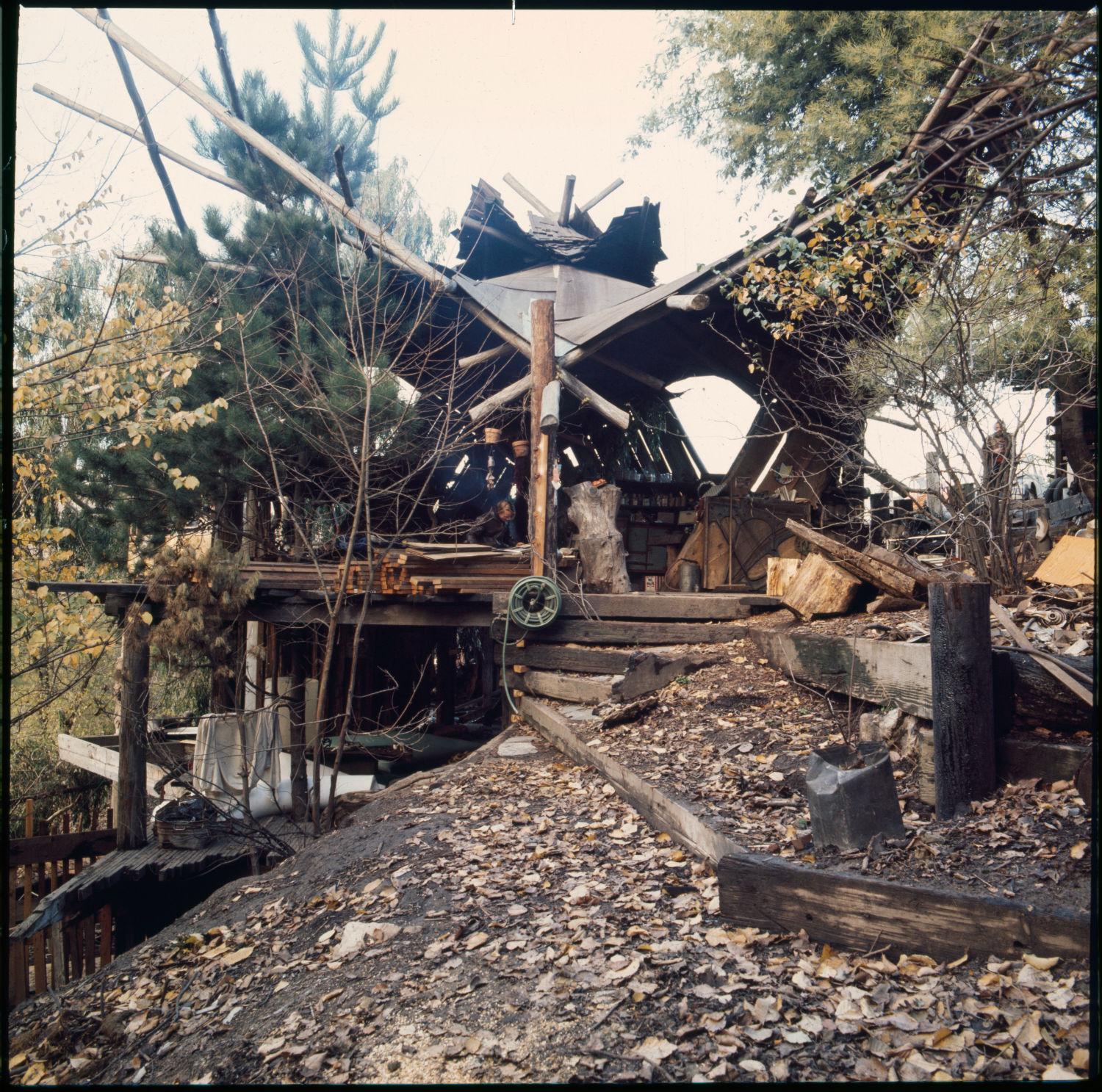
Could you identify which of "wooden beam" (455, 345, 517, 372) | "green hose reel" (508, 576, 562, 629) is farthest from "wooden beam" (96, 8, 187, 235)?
"green hose reel" (508, 576, 562, 629)

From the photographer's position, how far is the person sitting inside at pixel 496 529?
11.0 m

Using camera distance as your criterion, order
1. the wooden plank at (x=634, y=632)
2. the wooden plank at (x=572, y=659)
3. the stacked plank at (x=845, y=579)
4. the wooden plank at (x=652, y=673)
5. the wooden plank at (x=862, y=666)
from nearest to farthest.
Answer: the wooden plank at (x=862, y=666) < the stacked plank at (x=845, y=579) < the wooden plank at (x=652, y=673) < the wooden plank at (x=634, y=632) < the wooden plank at (x=572, y=659)

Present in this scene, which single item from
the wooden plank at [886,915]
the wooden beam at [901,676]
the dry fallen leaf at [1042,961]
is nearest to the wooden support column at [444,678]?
the wooden beam at [901,676]

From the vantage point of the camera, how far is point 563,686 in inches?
297

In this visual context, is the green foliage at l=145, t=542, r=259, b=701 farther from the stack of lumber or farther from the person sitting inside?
the person sitting inside

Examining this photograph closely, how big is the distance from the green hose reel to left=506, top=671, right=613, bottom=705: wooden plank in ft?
1.88

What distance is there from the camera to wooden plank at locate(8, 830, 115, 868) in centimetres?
889

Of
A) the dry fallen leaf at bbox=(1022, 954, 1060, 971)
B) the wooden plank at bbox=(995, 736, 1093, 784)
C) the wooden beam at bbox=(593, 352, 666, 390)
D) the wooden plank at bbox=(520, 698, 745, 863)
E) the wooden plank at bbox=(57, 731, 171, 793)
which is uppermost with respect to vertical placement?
the wooden beam at bbox=(593, 352, 666, 390)

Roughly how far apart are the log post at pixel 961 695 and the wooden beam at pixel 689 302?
20.5 ft

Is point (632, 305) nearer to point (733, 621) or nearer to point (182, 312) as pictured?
point (733, 621)

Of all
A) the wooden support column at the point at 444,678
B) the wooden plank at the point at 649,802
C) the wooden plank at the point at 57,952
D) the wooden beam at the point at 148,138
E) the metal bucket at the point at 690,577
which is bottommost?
the wooden plank at the point at 57,952

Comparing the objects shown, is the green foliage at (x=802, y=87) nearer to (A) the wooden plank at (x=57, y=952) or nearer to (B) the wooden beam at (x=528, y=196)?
(B) the wooden beam at (x=528, y=196)

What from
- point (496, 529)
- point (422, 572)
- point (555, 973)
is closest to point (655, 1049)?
point (555, 973)

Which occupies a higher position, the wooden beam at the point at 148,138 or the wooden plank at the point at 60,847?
the wooden beam at the point at 148,138
